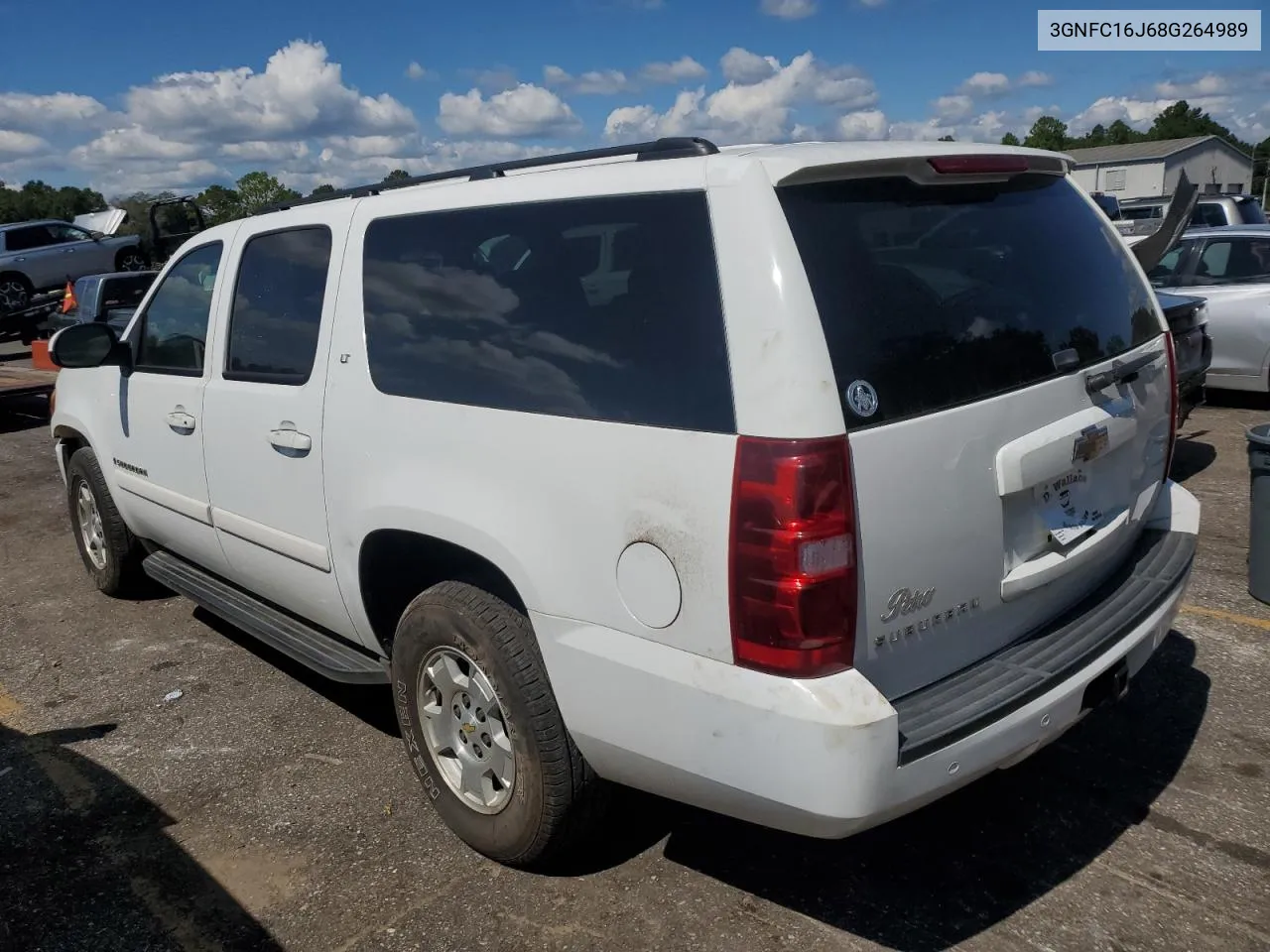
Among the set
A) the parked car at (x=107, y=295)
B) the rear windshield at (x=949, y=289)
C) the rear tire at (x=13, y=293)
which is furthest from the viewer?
the rear tire at (x=13, y=293)

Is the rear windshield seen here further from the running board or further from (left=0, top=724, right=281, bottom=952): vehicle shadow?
(left=0, top=724, right=281, bottom=952): vehicle shadow

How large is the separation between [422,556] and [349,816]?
3.11 feet

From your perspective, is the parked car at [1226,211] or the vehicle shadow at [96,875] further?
the parked car at [1226,211]

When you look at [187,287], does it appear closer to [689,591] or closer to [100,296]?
[689,591]

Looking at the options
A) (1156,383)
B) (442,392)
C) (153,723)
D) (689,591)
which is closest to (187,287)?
(153,723)

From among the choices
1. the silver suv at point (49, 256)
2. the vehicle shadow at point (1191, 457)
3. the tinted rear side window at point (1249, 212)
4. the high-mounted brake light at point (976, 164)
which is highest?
the silver suv at point (49, 256)

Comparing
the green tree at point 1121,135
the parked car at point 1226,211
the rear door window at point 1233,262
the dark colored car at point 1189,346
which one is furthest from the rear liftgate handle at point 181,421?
the green tree at point 1121,135

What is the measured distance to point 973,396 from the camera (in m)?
2.46

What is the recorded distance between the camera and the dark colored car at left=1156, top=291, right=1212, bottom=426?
6520 millimetres

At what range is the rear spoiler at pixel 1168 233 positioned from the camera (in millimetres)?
4756

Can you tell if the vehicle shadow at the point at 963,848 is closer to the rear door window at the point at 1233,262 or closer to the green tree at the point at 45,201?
the rear door window at the point at 1233,262

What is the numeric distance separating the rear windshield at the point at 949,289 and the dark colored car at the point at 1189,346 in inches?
154

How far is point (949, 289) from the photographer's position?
2539mm

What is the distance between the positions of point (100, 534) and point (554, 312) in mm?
3885
